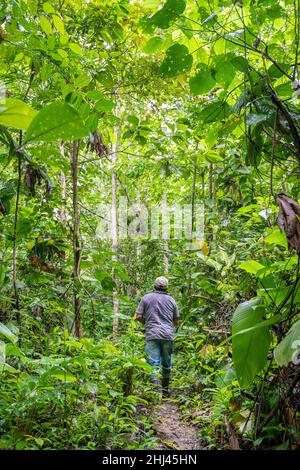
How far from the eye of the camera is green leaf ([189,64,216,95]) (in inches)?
77.2

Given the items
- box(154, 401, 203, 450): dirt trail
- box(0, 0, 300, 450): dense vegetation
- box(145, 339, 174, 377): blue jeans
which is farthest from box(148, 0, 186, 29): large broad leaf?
box(145, 339, 174, 377): blue jeans

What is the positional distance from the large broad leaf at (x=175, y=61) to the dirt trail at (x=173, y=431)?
2.57 m

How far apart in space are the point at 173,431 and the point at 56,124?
3.06 metres

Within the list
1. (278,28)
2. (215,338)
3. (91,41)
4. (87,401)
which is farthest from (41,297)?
(278,28)

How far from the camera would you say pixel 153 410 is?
382cm

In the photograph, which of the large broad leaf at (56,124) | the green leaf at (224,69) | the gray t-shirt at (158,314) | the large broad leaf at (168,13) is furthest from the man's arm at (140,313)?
the large broad leaf at (56,124)

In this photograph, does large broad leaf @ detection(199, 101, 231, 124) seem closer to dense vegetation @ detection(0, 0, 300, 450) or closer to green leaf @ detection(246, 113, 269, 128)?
dense vegetation @ detection(0, 0, 300, 450)

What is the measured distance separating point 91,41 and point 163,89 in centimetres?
130

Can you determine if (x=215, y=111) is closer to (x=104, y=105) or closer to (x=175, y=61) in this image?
(x=175, y=61)

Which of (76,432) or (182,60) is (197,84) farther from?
(76,432)

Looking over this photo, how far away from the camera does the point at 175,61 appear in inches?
72.7

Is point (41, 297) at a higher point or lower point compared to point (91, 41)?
lower

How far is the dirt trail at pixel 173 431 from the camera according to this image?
2.99 metres

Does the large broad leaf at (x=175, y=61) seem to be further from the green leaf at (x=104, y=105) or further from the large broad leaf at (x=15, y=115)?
the large broad leaf at (x=15, y=115)
